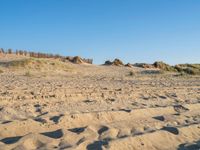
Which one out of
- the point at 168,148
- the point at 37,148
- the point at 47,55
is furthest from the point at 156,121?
the point at 47,55

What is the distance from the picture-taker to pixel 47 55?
123ft

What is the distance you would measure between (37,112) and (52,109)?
50 cm

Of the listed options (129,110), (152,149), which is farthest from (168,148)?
(129,110)

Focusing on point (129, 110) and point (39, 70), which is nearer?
point (129, 110)

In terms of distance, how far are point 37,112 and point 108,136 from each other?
7.46 ft

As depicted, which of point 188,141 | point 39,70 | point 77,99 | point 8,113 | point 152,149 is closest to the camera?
point 152,149

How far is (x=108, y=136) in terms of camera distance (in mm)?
6242

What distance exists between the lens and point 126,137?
6.14m

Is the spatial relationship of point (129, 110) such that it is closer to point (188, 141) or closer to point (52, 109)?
point (52, 109)

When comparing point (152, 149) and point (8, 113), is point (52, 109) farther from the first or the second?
point (152, 149)

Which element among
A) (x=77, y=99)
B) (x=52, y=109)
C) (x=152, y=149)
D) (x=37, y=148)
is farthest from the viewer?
(x=77, y=99)

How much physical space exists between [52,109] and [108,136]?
2521 mm

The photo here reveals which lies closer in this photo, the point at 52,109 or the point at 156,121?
the point at 156,121

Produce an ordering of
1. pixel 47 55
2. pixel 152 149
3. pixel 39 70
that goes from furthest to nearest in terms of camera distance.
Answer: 1. pixel 47 55
2. pixel 39 70
3. pixel 152 149
